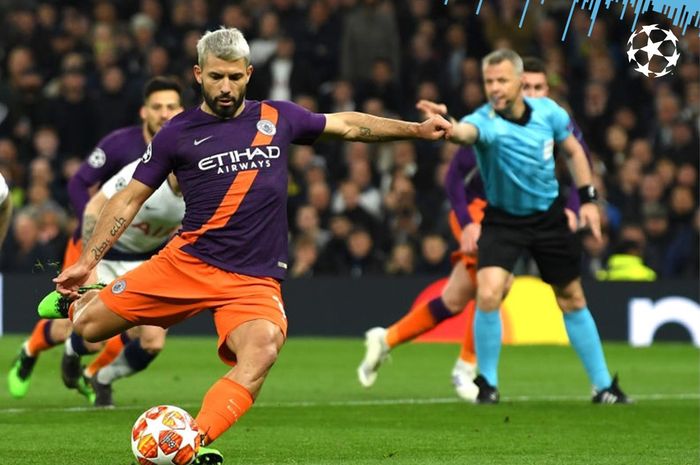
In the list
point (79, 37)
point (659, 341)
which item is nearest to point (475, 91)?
point (659, 341)

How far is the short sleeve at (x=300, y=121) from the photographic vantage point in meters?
7.74

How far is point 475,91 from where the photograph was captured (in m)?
18.9

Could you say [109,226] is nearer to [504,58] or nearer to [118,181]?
[118,181]

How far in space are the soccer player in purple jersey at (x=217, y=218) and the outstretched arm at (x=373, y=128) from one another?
14cm

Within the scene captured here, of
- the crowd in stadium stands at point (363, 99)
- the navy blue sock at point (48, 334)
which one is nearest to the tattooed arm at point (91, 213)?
the navy blue sock at point (48, 334)

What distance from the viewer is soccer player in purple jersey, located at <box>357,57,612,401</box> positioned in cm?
1148

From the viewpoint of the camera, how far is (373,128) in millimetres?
7855

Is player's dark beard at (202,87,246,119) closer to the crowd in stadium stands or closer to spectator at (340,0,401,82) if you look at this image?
the crowd in stadium stands

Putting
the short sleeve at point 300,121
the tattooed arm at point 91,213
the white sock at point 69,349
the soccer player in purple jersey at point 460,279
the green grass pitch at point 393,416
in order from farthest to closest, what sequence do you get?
1. the soccer player in purple jersey at point 460,279
2. the white sock at point 69,349
3. the tattooed arm at point 91,213
4. the green grass pitch at point 393,416
5. the short sleeve at point 300,121

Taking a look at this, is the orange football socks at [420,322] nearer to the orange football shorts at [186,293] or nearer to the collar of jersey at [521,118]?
the collar of jersey at [521,118]

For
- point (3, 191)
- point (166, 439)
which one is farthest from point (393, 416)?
point (166, 439)

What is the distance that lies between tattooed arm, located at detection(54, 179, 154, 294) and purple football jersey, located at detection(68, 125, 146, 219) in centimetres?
325

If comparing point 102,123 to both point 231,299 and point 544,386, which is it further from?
point 231,299

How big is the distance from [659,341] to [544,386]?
4.92m
